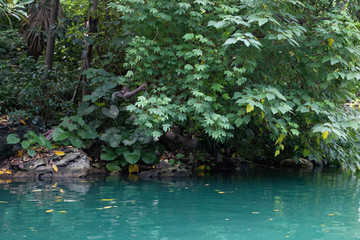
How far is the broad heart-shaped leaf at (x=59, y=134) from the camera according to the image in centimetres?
902

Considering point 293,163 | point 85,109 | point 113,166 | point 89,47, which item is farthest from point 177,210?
point 293,163

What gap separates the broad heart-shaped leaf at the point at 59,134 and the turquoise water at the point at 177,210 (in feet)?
4.76

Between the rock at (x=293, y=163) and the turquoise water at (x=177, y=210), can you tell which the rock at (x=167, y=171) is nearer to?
the turquoise water at (x=177, y=210)

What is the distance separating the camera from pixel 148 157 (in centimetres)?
952

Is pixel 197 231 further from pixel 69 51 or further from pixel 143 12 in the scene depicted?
pixel 69 51

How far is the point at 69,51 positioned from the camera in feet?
41.3

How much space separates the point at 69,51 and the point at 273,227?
9.58 metres

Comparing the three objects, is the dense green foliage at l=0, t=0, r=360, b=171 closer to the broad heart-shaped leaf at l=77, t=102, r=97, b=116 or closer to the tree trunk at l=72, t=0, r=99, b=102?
the broad heart-shaped leaf at l=77, t=102, r=97, b=116

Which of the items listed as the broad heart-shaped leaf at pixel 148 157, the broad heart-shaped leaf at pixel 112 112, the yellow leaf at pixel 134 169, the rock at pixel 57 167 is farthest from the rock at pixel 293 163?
the rock at pixel 57 167

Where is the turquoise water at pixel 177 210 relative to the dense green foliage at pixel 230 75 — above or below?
below

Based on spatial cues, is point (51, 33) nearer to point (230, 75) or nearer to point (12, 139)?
point (12, 139)

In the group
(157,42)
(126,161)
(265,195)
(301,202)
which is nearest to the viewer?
(301,202)

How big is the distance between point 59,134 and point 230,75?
412cm

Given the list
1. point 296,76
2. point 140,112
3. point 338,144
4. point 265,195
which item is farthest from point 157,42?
point 338,144
